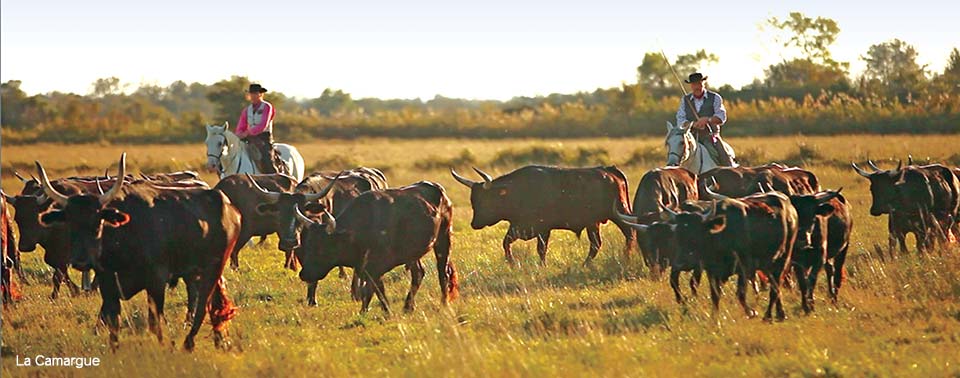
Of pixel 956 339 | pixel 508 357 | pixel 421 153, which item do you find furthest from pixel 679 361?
pixel 421 153

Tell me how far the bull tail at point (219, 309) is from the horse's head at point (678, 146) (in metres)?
7.25

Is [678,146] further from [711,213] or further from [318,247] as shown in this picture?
[318,247]

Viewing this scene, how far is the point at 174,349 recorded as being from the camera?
982 centimetres

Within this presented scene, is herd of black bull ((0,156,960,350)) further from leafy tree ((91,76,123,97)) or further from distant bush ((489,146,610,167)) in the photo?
leafy tree ((91,76,123,97))

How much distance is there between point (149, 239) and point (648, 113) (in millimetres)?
38720

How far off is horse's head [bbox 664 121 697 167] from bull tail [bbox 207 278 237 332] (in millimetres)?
7255

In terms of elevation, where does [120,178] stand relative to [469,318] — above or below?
above

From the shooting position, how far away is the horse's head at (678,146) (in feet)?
53.5

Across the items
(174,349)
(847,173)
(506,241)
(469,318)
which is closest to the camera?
(174,349)

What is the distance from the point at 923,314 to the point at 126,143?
43638mm

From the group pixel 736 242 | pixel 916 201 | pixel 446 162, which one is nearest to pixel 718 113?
pixel 916 201

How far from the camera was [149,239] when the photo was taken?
384 inches

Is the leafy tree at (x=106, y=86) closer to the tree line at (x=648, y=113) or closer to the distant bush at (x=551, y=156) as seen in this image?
the tree line at (x=648, y=113)

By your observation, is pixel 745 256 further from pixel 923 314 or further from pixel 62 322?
pixel 62 322
